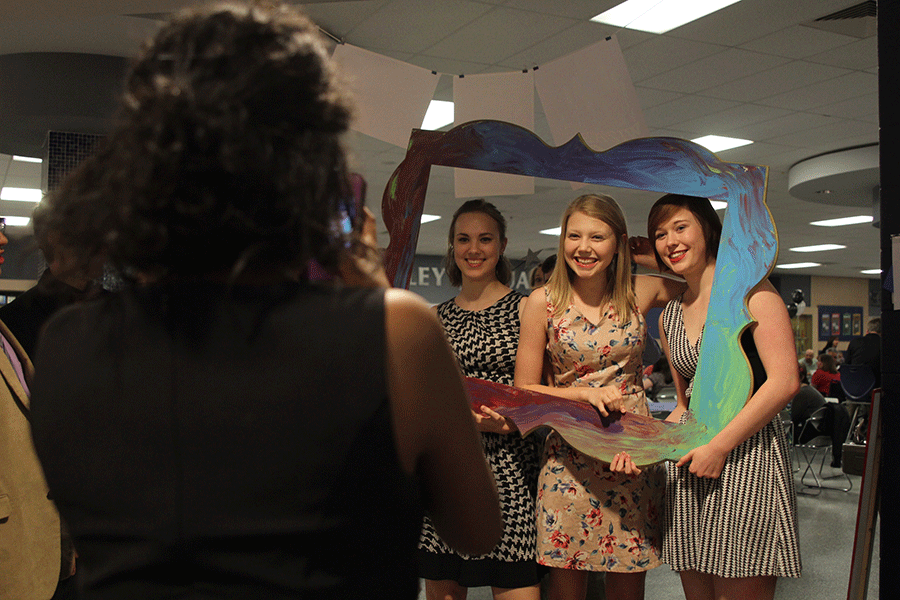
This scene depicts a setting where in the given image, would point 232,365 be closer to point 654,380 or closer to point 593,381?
point 593,381

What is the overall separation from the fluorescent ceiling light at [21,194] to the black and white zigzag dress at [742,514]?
9.78m

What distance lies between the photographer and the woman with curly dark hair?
689 millimetres

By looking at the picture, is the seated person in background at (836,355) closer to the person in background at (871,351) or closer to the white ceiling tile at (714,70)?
the person in background at (871,351)

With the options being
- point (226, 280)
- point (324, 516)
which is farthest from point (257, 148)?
point (324, 516)

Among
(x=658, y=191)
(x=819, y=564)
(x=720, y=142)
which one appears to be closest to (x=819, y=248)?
(x=720, y=142)

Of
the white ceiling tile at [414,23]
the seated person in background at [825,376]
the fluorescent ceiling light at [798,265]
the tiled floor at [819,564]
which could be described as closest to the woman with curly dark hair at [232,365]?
the tiled floor at [819,564]

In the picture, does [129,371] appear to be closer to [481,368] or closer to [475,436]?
[475,436]

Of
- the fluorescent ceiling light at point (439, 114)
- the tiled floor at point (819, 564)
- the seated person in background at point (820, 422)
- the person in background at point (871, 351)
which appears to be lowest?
the tiled floor at point (819, 564)

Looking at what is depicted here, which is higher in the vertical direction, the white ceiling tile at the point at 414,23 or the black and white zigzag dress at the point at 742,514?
the white ceiling tile at the point at 414,23

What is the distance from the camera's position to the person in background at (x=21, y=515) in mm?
1690

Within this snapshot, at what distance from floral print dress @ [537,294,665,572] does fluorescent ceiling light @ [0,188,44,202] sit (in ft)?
30.9

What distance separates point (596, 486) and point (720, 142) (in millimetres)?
6388

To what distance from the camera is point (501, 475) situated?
2.22 m

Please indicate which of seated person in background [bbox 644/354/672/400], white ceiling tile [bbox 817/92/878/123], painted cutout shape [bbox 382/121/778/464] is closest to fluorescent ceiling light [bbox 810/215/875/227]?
white ceiling tile [bbox 817/92/878/123]
